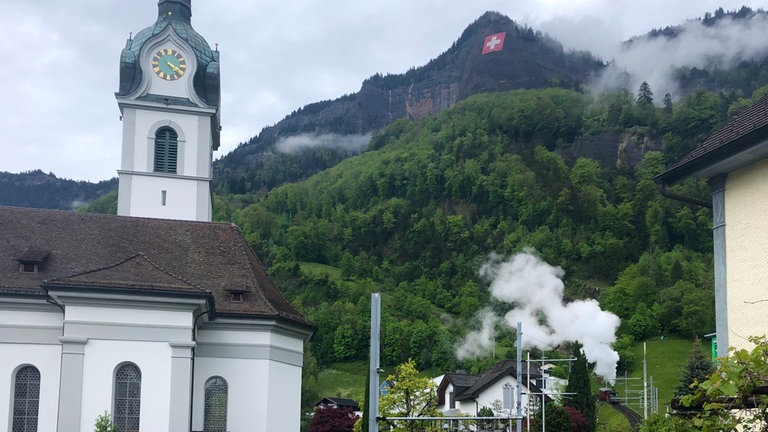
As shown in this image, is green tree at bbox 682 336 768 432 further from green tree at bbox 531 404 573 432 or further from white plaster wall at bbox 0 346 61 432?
green tree at bbox 531 404 573 432

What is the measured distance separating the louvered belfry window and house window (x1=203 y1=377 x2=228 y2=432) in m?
15.9

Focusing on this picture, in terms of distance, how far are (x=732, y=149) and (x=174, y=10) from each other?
44.7 metres

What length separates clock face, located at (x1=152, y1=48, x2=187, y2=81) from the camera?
5084 centimetres

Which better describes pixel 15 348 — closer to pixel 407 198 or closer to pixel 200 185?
pixel 200 185

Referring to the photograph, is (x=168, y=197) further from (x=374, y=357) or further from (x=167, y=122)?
(x=374, y=357)

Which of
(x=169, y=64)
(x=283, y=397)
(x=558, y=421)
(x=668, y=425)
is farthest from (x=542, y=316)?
(x=668, y=425)

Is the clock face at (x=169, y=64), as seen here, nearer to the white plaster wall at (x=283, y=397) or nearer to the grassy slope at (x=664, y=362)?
the white plaster wall at (x=283, y=397)

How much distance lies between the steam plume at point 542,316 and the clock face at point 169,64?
5840 centimetres

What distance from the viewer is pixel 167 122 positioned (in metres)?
49.6

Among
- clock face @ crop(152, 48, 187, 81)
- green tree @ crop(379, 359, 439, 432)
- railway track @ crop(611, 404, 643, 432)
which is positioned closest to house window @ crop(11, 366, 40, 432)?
green tree @ crop(379, 359, 439, 432)

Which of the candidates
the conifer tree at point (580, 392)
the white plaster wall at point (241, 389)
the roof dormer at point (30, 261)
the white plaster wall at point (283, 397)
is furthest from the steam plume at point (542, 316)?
the roof dormer at point (30, 261)

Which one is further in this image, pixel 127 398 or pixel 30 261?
pixel 30 261

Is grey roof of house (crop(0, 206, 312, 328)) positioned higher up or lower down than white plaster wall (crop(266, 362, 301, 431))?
higher up

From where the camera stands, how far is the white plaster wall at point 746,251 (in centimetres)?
1486
